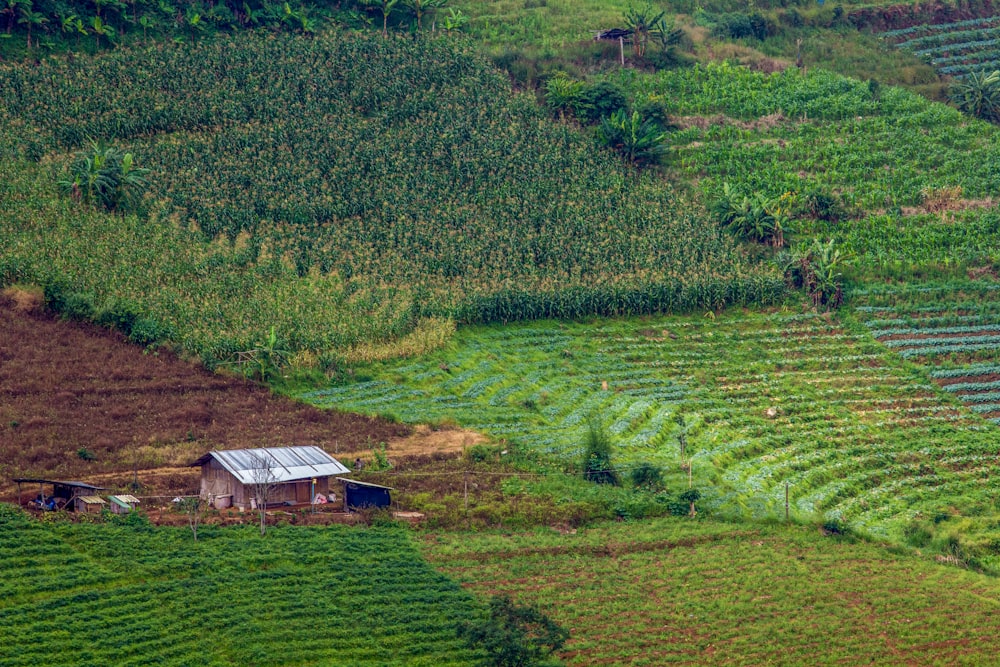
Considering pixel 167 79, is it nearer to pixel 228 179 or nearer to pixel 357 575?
pixel 228 179

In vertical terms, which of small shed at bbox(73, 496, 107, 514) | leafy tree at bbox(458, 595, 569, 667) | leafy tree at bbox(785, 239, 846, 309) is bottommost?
leafy tree at bbox(458, 595, 569, 667)

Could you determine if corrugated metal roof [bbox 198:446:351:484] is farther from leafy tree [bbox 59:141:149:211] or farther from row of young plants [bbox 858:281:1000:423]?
row of young plants [bbox 858:281:1000:423]

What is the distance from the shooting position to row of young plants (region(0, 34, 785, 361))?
69.5 m

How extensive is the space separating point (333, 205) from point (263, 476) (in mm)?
26535

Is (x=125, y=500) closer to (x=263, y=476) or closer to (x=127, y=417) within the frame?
(x=263, y=476)

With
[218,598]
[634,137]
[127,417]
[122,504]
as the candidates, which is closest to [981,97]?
[634,137]

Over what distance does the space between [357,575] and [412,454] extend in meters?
10.5

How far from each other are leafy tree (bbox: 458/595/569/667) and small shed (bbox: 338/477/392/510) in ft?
27.6

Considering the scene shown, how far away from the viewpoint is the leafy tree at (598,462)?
58344 mm

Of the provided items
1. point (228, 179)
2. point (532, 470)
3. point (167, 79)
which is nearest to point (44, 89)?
point (167, 79)

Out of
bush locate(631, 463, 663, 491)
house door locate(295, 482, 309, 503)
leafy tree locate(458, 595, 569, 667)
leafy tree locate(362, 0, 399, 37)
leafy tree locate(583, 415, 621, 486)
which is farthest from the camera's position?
leafy tree locate(362, 0, 399, 37)

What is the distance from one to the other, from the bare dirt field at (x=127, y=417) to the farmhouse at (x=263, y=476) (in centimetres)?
118

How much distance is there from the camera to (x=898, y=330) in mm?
72750

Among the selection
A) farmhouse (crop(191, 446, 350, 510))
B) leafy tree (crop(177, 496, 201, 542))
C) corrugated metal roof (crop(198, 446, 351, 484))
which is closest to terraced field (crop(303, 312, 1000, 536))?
corrugated metal roof (crop(198, 446, 351, 484))
